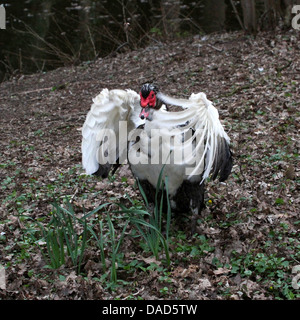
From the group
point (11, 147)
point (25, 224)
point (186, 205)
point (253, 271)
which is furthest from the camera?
point (11, 147)

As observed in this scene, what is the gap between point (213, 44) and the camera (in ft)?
37.8

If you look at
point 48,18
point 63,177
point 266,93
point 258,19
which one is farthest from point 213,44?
point 48,18

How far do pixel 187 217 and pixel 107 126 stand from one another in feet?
4.15

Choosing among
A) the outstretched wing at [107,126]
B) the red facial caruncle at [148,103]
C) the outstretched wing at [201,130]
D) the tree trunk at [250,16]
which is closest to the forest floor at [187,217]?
the tree trunk at [250,16]

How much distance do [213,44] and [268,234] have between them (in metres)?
7.78

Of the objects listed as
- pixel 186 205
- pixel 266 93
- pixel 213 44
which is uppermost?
pixel 213 44

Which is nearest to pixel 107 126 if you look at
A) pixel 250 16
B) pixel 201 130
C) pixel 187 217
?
pixel 201 130

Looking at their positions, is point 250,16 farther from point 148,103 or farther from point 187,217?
point 148,103

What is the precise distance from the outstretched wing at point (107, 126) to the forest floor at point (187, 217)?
18.5 inches

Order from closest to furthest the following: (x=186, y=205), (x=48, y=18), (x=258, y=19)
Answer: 1. (x=186, y=205)
2. (x=258, y=19)
3. (x=48, y=18)

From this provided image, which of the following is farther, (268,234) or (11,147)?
(11,147)

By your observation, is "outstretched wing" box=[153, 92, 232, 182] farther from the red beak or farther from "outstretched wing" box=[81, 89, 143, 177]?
"outstretched wing" box=[81, 89, 143, 177]

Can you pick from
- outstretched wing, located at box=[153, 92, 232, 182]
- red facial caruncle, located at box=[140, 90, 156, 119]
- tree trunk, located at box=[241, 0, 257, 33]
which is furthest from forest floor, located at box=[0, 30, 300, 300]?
red facial caruncle, located at box=[140, 90, 156, 119]

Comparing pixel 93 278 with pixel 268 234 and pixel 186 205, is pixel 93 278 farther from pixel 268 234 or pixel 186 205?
pixel 268 234
